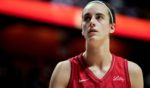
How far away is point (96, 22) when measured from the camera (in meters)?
3.14

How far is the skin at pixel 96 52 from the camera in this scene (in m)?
3.11

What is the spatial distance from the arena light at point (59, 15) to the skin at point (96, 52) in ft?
14.3

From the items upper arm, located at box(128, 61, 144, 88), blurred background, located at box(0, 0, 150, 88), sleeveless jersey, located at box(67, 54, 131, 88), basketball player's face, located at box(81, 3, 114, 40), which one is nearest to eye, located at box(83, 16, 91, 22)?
basketball player's face, located at box(81, 3, 114, 40)

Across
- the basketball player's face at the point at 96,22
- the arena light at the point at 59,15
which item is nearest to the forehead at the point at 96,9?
the basketball player's face at the point at 96,22

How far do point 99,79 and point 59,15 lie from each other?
4.74 metres

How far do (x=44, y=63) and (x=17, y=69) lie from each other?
1.23 metres

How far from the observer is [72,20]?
7.71 metres

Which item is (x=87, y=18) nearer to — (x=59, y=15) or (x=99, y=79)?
(x=99, y=79)

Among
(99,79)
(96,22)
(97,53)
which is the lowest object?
(99,79)

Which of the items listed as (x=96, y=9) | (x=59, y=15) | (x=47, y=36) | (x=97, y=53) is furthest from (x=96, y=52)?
(x=47, y=36)

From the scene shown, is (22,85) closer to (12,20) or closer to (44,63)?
(44,63)

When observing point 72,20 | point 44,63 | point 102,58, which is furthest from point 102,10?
point 44,63

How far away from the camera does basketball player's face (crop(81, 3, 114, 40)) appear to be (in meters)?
3.12

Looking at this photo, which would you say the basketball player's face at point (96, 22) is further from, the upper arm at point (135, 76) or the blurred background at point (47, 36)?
the blurred background at point (47, 36)
